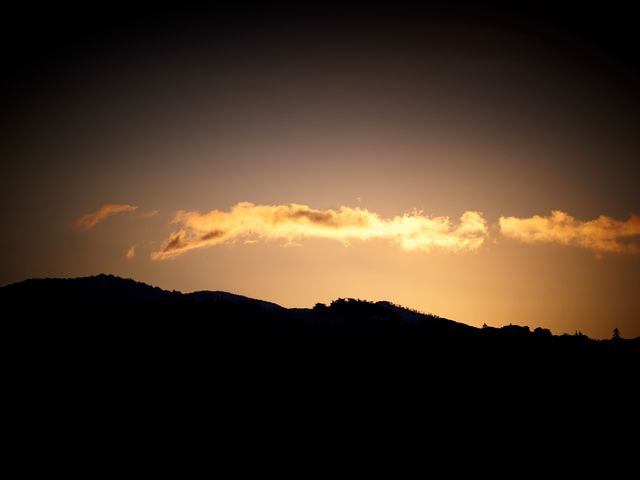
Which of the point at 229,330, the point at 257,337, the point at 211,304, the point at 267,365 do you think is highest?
the point at 211,304

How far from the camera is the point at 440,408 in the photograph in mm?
57688

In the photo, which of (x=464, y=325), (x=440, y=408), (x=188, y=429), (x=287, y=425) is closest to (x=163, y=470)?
(x=188, y=429)

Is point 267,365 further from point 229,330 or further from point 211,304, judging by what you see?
point 211,304

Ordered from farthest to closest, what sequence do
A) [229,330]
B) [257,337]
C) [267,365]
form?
[229,330] < [257,337] < [267,365]

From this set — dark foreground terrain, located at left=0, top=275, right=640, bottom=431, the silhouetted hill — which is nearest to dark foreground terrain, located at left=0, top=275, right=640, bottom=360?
the silhouetted hill

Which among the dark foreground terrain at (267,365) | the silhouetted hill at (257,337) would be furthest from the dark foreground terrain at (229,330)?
the dark foreground terrain at (267,365)

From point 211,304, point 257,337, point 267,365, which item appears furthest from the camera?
point 211,304

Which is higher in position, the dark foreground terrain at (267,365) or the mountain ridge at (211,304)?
the mountain ridge at (211,304)

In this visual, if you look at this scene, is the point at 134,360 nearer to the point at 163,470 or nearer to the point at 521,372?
the point at 163,470

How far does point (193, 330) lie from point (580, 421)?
60371 mm

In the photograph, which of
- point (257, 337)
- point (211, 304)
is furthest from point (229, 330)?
point (211, 304)

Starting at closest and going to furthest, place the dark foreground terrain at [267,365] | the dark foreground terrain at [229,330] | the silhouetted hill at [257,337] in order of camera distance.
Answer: the dark foreground terrain at [267,365] < the silhouetted hill at [257,337] < the dark foreground terrain at [229,330]

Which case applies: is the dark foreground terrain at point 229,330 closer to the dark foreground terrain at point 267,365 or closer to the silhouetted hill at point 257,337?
the silhouetted hill at point 257,337

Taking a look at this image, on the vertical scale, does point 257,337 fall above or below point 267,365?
above
